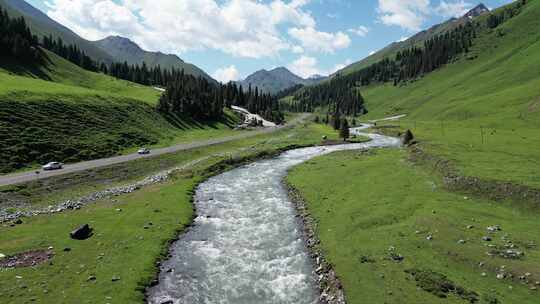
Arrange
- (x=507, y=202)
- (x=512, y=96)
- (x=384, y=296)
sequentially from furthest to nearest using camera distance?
(x=512, y=96) → (x=507, y=202) → (x=384, y=296)

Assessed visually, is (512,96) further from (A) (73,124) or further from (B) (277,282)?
(A) (73,124)

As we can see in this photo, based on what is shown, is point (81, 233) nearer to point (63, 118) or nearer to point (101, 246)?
point (101, 246)

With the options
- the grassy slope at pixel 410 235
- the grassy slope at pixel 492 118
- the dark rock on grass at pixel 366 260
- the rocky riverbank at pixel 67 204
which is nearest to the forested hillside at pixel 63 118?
the rocky riverbank at pixel 67 204

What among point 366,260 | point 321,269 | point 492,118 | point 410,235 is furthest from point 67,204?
point 492,118

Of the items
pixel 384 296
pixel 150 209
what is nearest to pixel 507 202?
pixel 384 296

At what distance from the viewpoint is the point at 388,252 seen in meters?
27.3

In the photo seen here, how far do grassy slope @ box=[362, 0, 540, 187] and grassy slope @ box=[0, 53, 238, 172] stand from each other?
70737mm

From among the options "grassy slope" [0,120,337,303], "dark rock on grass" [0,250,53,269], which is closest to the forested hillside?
"grassy slope" [0,120,337,303]

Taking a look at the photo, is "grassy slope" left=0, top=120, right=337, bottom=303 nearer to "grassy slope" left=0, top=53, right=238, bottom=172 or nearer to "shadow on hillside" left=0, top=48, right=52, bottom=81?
"grassy slope" left=0, top=53, right=238, bottom=172

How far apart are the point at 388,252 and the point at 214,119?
134 metres

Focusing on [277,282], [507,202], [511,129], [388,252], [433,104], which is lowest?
[277,282]

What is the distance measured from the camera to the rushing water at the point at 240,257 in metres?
23.8

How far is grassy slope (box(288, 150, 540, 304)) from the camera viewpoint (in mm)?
22172

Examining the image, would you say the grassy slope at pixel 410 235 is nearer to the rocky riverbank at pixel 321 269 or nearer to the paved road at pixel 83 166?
the rocky riverbank at pixel 321 269
